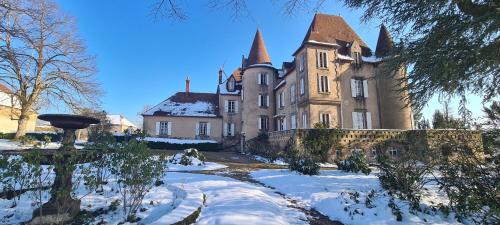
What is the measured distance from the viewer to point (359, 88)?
2327cm

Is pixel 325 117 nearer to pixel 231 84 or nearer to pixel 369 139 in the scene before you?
pixel 369 139

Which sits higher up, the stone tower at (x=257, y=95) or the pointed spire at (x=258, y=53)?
the pointed spire at (x=258, y=53)

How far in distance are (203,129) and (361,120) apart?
1608cm

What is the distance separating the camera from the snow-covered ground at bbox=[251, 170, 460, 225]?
4.89 metres

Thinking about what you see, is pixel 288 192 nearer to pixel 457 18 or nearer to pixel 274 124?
pixel 457 18

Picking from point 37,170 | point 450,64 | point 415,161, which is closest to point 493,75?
point 450,64

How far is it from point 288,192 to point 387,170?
245cm

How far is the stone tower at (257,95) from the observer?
1127 inches

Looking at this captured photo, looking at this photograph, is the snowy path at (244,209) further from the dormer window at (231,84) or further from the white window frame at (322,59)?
the dormer window at (231,84)

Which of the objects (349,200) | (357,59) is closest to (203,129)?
(357,59)

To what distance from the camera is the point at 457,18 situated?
19.2 feet

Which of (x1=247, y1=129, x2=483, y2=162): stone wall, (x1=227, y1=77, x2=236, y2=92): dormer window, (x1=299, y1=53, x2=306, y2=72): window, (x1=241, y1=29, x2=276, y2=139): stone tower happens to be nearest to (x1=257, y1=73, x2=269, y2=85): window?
(x1=241, y1=29, x2=276, y2=139): stone tower

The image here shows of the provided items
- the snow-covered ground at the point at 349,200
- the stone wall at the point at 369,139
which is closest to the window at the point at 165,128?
the stone wall at the point at 369,139

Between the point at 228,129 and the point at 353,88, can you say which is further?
the point at 228,129
